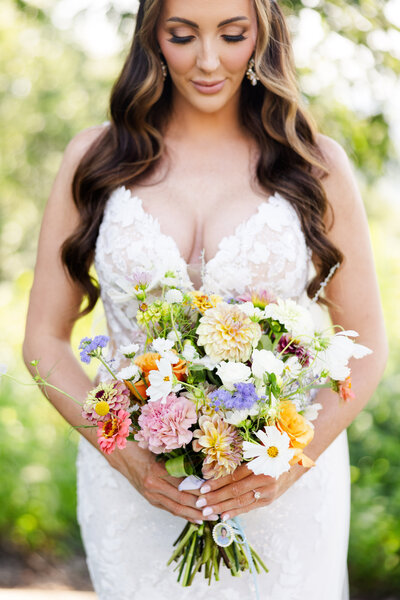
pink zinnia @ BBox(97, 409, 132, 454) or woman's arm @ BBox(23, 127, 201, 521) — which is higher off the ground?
woman's arm @ BBox(23, 127, 201, 521)

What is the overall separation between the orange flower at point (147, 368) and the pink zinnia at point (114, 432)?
0.14 m

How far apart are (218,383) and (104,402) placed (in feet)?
1.00

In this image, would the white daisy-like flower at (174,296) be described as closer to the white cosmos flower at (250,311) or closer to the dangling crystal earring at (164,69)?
the white cosmos flower at (250,311)

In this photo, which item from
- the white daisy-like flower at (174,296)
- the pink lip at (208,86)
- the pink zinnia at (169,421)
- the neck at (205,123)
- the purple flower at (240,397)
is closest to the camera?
the purple flower at (240,397)

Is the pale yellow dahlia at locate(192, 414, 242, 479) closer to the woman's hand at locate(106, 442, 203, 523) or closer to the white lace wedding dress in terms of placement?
the woman's hand at locate(106, 442, 203, 523)

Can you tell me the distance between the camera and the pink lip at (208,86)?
7.77 feet

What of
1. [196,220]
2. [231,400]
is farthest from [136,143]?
[231,400]

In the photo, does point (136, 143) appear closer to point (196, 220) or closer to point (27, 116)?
point (196, 220)

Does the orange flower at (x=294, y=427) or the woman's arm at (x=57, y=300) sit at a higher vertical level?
the woman's arm at (x=57, y=300)

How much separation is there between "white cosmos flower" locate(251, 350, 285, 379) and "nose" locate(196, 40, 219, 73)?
1053 millimetres

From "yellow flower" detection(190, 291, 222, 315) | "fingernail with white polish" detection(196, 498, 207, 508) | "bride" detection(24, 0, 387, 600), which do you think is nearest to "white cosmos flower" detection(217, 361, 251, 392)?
"yellow flower" detection(190, 291, 222, 315)

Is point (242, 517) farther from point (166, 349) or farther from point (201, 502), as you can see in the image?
point (166, 349)

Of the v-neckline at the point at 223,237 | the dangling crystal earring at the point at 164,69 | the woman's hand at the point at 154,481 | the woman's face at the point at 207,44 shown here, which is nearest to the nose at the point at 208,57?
→ the woman's face at the point at 207,44

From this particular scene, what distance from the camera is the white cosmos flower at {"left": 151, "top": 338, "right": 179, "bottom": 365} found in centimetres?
169
